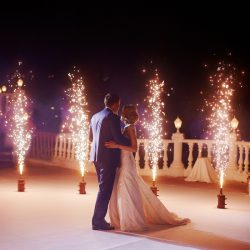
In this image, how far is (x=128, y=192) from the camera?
6762 mm

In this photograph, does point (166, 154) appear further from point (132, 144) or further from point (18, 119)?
point (132, 144)

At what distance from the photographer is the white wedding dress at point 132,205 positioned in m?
6.68

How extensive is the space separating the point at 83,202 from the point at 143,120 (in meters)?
17.6

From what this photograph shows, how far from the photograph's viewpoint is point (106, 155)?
672cm

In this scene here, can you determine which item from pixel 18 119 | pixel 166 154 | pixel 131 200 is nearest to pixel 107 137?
pixel 131 200

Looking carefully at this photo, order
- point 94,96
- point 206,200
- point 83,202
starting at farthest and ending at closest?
point 94,96 → point 206,200 → point 83,202

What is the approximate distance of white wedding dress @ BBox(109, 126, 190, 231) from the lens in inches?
263

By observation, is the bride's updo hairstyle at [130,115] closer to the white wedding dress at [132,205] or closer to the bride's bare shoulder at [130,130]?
the bride's bare shoulder at [130,130]

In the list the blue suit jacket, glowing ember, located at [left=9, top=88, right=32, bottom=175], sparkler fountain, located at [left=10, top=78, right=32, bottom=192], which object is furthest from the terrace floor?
glowing ember, located at [left=9, top=88, right=32, bottom=175]

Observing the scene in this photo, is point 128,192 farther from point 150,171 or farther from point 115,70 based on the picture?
point 115,70

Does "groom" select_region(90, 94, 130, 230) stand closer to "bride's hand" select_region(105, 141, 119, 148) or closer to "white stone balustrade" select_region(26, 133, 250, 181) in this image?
"bride's hand" select_region(105, 141, 119, 148)

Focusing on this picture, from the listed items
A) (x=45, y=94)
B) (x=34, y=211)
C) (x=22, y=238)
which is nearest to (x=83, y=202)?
(x=34, y=211)

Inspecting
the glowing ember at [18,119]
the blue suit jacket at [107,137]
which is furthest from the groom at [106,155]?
the glowing ember at [18,119]

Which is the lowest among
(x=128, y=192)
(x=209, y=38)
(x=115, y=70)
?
(x=128, y=192)
